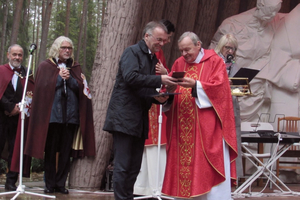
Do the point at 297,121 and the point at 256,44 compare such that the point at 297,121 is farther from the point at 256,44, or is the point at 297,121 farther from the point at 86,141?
the point at 86,141

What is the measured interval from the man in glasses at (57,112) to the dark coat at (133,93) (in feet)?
5.59

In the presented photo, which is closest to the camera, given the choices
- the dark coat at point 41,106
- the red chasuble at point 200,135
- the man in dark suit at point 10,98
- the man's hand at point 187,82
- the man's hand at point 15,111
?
the man's hand at point 187,82

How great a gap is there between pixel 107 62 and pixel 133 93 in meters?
2.38

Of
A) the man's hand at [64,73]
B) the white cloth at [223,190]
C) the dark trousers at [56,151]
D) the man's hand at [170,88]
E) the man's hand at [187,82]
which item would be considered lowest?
the white cloth at [223,190]

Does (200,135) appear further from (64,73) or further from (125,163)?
(64,73)

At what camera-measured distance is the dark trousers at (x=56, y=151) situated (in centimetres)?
590

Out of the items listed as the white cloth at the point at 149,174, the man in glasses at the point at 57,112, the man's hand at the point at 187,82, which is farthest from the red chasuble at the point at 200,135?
the man in glasses at the point at 57,112

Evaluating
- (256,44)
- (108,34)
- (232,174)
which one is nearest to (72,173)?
(108,34)

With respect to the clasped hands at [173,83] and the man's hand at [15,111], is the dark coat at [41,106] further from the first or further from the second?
the clasped hands at [173,83]

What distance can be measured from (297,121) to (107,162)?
3569mm

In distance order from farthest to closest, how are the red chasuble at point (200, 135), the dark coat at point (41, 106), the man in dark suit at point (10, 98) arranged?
the man in dark suit at point (10, 98)
the dark coat at point (41, 106)
the red chasuble at point (200, 135)

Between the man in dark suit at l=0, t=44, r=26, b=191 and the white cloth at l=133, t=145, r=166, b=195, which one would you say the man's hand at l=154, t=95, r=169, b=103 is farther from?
the man in dark suit at l=0, t=44, r=26, b=191

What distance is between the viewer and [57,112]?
19.2 ft

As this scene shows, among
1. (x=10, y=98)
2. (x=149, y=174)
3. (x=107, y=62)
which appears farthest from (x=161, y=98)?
(x=10, y=98)
